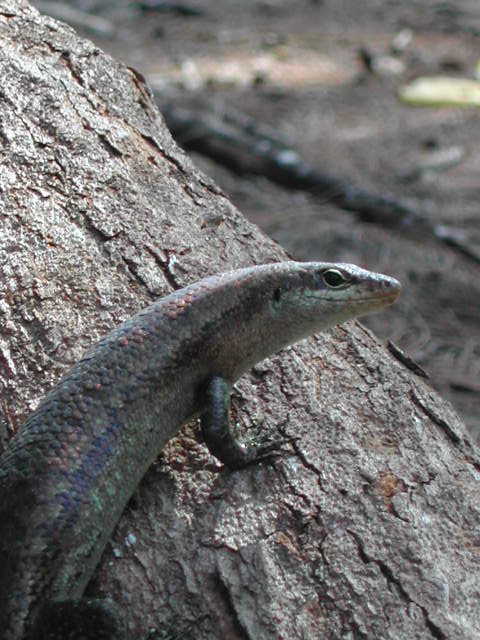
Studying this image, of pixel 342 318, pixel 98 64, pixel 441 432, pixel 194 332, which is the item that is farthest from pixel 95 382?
pixel 98 64

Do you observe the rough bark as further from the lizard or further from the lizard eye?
the lizard eye

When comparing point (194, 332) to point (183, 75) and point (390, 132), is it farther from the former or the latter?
point (183, 75)

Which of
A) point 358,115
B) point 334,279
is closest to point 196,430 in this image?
point 334,279

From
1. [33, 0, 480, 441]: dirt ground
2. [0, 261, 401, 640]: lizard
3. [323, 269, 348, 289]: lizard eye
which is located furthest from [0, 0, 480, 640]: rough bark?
[33, 0, 480, 441]: dirt ground

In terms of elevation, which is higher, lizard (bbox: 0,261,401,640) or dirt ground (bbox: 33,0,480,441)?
dirt ground (bbox: 33,0,480,441)

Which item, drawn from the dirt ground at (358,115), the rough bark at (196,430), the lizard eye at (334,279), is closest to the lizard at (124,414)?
the lizard eye at (334,279)

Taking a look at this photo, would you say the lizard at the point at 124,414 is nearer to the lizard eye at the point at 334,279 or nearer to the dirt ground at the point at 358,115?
the lizard eye at the point at 334,279
